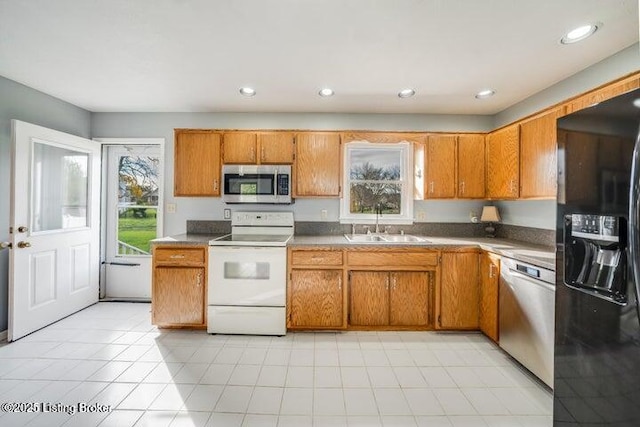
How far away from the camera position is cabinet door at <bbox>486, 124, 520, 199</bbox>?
271cm

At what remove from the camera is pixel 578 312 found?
4.18 feet

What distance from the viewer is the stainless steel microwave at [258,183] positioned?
310 cm

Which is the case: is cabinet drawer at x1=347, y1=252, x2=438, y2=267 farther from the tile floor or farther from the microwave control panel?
the microwave control panel

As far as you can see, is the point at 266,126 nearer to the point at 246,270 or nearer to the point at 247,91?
the point at 247,91

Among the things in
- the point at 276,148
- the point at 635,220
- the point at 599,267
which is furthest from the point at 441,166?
the point at 635,220

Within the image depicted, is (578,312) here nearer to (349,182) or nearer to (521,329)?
(521,329)

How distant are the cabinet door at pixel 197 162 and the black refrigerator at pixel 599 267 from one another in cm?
292

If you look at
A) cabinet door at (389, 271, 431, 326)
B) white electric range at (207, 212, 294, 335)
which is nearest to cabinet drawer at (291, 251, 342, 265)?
white electric range at (207, 212, 294, 335)

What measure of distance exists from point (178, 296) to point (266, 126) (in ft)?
6.73

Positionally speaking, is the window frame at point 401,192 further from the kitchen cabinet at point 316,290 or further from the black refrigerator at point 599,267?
the black refrigerator at point 599,267

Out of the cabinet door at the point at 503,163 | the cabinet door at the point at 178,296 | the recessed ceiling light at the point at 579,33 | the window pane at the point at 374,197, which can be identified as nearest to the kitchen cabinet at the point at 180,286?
the cabinet door at the point at 178,296

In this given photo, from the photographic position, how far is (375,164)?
11.6 feet

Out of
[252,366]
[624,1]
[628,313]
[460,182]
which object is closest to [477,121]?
[460,182]

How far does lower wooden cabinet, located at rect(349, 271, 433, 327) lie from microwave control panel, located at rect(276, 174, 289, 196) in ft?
3.57
